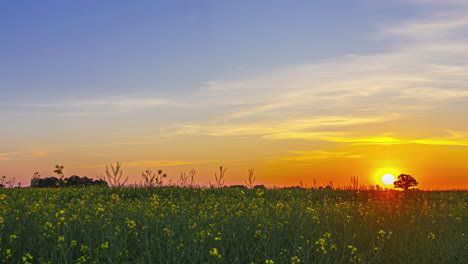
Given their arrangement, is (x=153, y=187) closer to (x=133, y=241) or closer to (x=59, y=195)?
(x=59, y=195)

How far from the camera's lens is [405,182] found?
89.9 ft

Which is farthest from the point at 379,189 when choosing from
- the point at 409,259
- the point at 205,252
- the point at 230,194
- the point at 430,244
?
the point at 205,252

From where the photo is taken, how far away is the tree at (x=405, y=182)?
2720 cm

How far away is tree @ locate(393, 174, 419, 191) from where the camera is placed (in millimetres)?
27205

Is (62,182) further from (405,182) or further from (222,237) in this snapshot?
(405,182)

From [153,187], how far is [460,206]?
985 centimetres

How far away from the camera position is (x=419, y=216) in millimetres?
10719

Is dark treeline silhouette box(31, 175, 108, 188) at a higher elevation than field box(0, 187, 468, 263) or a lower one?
higher

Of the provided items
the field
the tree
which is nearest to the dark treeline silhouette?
the field

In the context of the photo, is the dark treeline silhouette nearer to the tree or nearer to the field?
the field

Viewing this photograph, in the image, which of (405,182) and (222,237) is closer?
(222,237)

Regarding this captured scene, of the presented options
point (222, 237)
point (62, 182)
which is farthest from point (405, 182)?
point (222, 237)

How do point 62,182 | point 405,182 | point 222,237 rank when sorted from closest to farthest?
1. point 222,237
2. point 62,182
3. point 405,182

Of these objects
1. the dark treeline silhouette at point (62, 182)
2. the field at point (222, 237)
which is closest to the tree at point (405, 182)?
the field at point (222, 237)
